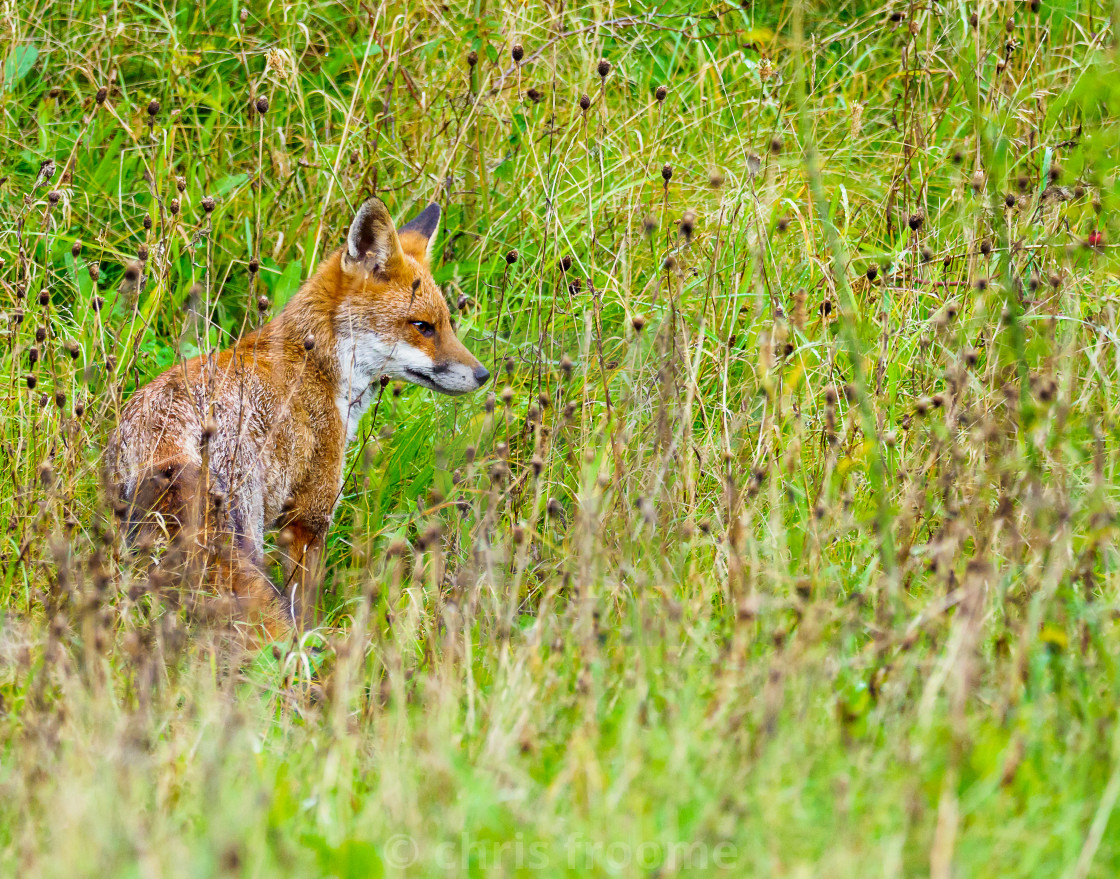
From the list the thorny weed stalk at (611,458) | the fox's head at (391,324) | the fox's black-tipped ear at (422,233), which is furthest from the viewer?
the fox's black-tipped ear at (422,233)

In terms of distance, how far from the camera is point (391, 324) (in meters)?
5.29

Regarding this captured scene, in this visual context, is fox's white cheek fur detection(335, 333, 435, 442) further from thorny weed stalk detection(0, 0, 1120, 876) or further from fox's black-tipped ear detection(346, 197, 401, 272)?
fox's black-tipped ear detection(346, 197, 401, 272)

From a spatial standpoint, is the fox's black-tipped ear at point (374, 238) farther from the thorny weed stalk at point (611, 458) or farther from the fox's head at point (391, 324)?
the thorny weed stalk at point (611, 458)

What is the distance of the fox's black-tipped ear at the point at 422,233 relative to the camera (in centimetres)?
552

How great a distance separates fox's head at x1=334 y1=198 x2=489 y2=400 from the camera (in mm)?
5152

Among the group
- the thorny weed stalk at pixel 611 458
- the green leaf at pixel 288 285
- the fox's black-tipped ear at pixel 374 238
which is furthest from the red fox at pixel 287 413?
the green leaf at pixel 288 285

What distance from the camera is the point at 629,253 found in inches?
222

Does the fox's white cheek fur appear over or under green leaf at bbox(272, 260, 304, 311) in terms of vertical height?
under

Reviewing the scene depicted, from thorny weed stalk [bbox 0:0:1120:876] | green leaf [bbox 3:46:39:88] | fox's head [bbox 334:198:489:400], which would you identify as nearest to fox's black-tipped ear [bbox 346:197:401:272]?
fox's head [bbox 334:198:489:400]

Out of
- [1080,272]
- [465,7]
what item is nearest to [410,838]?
[1080,272]

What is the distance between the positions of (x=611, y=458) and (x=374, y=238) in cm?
156

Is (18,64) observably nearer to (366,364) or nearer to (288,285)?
(288,285)

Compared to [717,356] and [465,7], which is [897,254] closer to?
[717,356]

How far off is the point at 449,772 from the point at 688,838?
49 centimetres
